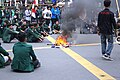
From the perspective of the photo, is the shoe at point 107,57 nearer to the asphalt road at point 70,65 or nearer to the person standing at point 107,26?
the person standing at point 107,26

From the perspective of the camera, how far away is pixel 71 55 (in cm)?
1101

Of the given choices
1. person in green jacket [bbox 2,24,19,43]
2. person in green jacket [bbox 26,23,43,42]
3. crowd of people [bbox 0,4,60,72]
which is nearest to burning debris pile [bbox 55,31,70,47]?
crowd of people [bbox 0,4,60,72]

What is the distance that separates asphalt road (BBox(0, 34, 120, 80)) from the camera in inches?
311

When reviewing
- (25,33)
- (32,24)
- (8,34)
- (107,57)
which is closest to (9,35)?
(8,34)

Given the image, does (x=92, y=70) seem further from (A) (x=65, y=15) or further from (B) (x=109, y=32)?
(A) (x=65, y=15)

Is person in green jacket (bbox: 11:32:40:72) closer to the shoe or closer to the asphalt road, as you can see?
the asphalt road

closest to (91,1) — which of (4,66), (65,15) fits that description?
(65,15)

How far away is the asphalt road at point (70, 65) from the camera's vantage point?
789cm

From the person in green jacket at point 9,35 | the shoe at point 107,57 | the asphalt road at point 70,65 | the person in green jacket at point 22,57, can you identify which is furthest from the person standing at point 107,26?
the person in green jacket at point 9,35

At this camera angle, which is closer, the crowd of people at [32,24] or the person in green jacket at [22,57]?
the person in green jacket at [22,57]

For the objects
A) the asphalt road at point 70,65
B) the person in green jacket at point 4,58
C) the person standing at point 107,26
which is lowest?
the asphalt road at point 70,65

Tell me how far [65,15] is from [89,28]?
2.81 m

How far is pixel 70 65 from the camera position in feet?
30.3

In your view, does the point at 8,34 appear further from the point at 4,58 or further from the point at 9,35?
the point at 4,58
